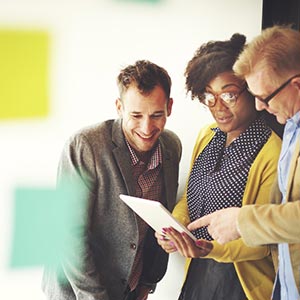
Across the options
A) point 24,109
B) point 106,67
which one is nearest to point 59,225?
point 24,109

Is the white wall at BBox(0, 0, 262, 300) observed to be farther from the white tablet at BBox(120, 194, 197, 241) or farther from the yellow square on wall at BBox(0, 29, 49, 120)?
the white tablet at BBox(120, 194, 197, 241)

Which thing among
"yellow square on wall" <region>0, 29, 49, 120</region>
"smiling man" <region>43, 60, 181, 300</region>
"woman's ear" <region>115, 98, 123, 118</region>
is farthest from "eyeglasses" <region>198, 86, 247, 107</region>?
"yellow square on wall" <region>0, 29, 49, 120</region>

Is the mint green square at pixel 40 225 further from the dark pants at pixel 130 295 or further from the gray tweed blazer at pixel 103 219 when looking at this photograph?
the dark pants at pixel 130 295

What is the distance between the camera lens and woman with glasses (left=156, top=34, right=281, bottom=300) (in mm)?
1594

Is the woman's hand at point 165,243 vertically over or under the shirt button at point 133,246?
over

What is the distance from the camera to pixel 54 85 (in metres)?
1.65

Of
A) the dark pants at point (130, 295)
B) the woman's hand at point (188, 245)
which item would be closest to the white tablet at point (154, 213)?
the woman's hand at point (188, 245)

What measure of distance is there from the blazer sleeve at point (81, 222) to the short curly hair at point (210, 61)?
0.40 metres

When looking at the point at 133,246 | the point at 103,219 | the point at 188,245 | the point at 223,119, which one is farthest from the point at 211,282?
the point at 223,119

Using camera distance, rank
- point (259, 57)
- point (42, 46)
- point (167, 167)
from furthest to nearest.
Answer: point (167, 167) < point (42, 46) < point (259, 57)

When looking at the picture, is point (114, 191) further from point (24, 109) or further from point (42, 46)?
point (42, 46)

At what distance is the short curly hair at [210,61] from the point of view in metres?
1.61

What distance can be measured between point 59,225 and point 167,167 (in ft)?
1.32

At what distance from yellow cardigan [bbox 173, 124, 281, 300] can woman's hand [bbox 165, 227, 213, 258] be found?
A: 23 millimetres
